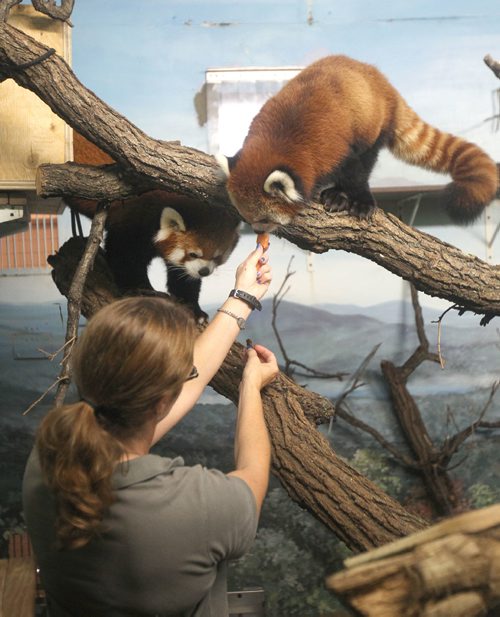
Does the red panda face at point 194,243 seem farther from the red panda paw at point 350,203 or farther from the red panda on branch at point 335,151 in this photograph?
the red panda paw at point 350,203

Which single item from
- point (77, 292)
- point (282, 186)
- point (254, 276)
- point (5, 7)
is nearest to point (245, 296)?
point (254, 276)

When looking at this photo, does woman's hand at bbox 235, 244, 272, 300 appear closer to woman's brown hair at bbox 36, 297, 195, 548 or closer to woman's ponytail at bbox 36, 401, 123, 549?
woman's brown hair at bbox 36, 297, 195, 548

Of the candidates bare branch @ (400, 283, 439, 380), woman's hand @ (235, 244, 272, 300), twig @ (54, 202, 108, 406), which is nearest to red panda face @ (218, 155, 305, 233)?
woman's hand @ (235, 244, 272, 300)

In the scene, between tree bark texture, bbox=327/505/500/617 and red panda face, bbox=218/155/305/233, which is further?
red panda face, bbox=218/155/305/233

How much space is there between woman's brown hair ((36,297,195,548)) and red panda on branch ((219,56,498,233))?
1164 millimetres

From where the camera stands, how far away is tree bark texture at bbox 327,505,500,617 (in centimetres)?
96

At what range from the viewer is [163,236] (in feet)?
10.1

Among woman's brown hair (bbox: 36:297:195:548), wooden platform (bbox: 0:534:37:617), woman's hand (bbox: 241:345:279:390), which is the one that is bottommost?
wooden platform (bbox: 0:534:37:617)

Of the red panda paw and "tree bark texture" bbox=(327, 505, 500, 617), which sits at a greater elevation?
the red panda paw

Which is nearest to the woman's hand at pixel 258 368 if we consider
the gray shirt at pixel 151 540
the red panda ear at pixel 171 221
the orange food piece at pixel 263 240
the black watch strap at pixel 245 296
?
the black watch strap at pixel 245 296

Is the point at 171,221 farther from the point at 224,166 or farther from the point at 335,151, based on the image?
the point at 335,151

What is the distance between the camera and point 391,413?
450 cm

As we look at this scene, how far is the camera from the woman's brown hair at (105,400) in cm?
113

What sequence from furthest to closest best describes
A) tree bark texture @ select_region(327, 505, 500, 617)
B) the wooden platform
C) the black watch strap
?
the wooden platform
the black watch strap
tree bark texture @ select_region(327, 505, 500, 617)
